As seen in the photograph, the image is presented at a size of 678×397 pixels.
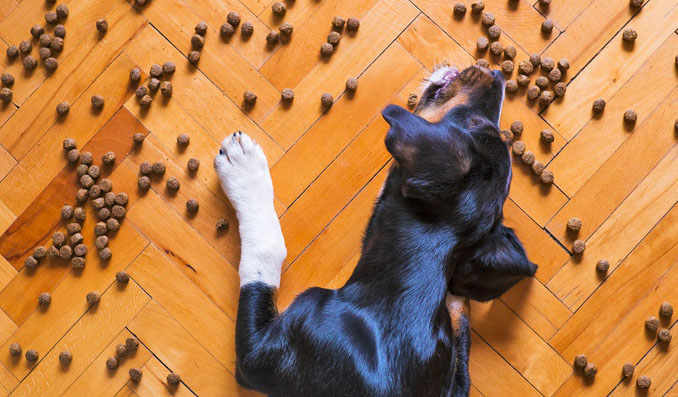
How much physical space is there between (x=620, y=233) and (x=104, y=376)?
242 centimetres

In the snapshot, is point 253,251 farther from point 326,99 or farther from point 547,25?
point 547,25

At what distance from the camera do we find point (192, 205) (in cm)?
283

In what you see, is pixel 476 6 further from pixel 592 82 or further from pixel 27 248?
pixel 27 248

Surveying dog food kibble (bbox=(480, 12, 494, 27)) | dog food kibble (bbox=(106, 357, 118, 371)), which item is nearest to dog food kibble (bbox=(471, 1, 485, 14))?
dog food kibble (bbox=(480, 12, 494, 27))

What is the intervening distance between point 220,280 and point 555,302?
4.98 ft

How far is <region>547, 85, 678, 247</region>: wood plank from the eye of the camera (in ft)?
9.51

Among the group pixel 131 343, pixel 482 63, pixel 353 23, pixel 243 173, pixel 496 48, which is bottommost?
pixel 131 343

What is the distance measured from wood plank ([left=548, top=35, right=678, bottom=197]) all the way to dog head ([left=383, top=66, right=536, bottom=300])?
68 cm

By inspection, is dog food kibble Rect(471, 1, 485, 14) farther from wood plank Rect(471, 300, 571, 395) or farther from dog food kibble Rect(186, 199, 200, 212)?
dog food kibble Rect(186, 199, 200, 212)

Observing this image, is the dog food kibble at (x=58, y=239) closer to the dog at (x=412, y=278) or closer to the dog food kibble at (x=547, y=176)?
the dog at (x=412, y=278)

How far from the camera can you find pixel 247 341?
2.43 metres

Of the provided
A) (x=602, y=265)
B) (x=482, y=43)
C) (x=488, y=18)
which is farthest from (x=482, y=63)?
(x=602, y=265)

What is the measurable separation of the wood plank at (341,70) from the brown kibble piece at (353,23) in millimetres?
40

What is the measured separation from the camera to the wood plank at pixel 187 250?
2.84m
